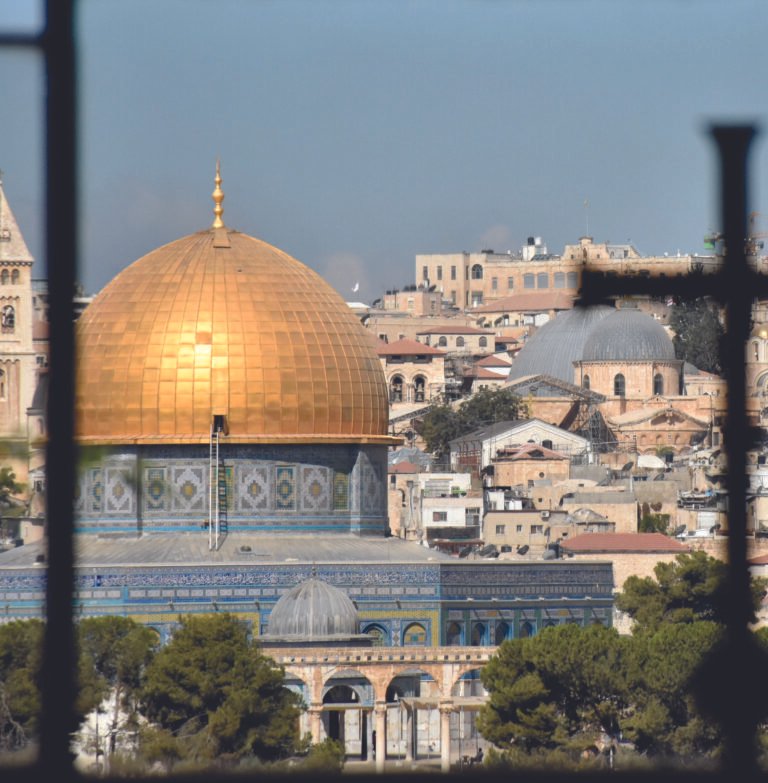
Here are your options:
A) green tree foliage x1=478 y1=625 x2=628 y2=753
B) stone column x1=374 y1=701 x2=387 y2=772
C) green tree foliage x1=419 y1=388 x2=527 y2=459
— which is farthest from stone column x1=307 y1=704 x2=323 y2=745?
green tree foliage x1=419 y1=388 x2=527 y2=459

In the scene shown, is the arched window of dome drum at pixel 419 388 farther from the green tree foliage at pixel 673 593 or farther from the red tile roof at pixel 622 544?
the green tree foliage at pixel 673 593

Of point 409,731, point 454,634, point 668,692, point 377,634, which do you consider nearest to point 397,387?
point 454,634

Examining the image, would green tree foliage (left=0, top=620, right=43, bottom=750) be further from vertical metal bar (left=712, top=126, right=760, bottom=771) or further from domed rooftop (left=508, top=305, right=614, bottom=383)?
domed rooftop (left=508, top=305, right=614, bottom=383)

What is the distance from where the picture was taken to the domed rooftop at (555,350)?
342 ft

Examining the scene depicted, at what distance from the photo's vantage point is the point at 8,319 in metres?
88.1

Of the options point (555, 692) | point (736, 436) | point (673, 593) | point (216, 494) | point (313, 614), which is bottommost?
point (555, 692)

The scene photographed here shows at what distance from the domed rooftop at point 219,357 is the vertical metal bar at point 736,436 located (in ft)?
131

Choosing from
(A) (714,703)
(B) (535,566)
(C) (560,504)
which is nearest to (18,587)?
(B) (535,566)

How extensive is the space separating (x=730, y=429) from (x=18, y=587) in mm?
38719

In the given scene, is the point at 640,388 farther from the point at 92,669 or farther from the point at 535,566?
the point at 92,669

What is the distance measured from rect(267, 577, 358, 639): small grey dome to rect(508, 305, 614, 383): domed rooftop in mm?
60185

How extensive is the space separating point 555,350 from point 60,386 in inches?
3983

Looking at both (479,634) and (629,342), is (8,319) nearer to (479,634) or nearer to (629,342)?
(629,342)

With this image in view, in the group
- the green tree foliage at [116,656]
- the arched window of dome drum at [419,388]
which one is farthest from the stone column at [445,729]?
the arched window of dome drum at [419,388]
